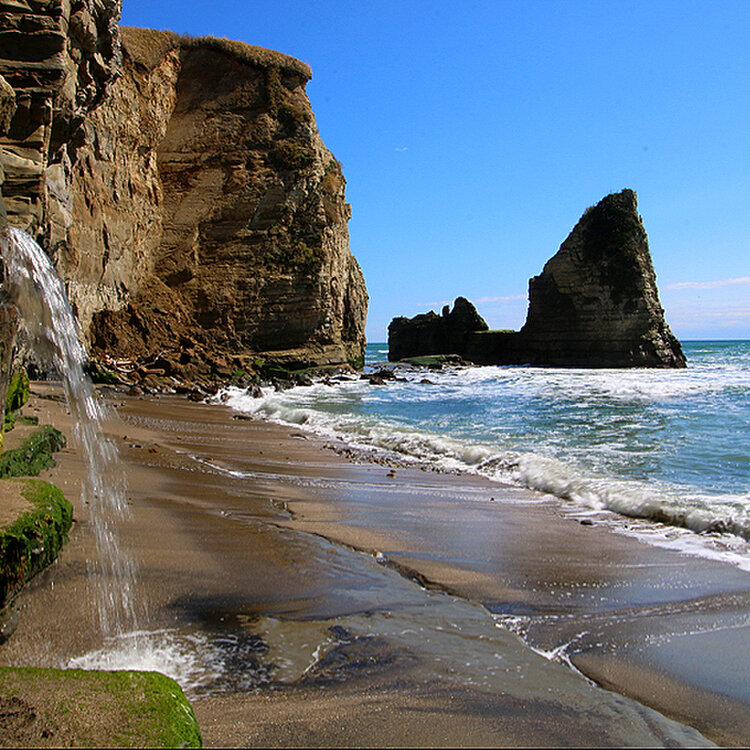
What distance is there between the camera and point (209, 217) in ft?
90.9

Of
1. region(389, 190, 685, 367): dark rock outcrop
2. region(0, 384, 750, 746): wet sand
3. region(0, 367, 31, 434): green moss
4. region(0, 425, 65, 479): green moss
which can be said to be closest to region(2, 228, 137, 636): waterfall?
region(0, 384, 750, 746): wet sand

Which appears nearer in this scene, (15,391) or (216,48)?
(15,391)

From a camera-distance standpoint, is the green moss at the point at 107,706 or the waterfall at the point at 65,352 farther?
the waterfall at the point at 65,352

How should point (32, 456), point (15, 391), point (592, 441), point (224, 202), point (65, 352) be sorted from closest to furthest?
point (65, 352)
point (32, 456)
point (15, 391)
point (592, 441)
point (224, 202)

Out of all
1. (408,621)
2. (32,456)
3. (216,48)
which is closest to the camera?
(408,621)

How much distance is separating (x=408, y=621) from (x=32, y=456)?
135 inches

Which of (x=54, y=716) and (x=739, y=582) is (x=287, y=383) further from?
A: (x=54, y=716)

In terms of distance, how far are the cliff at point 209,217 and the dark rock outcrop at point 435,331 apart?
21.6 meters

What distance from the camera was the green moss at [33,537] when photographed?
2.84m

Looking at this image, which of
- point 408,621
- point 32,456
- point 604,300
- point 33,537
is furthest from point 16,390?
point 604,300

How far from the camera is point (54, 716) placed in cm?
191

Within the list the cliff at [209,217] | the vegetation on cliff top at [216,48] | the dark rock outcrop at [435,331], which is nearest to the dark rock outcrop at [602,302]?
the dark rock outcrop at [435,331]

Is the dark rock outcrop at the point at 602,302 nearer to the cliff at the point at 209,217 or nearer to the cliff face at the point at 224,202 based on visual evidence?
the cliff at the point at 209,217

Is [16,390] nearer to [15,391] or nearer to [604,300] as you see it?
[15,391]
